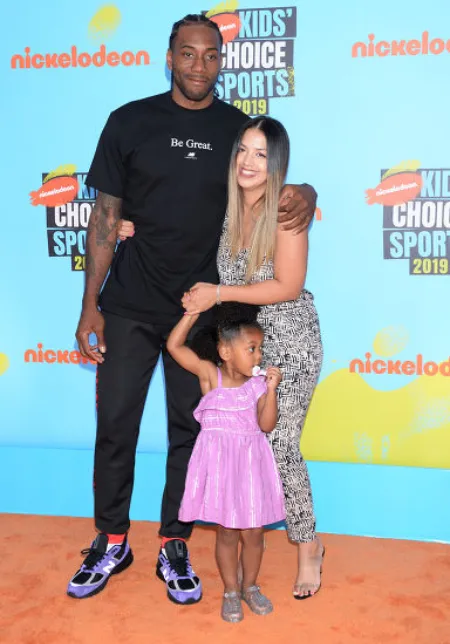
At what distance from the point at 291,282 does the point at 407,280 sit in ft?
3.56

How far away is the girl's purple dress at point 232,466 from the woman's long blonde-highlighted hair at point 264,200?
44 centimetres

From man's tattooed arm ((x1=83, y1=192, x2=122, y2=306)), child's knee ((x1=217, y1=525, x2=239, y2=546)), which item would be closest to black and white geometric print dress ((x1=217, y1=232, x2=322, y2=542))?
child's knee ((x1=217, y1=525, x2=239, y2=546))

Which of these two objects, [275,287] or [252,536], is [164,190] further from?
[252,536]

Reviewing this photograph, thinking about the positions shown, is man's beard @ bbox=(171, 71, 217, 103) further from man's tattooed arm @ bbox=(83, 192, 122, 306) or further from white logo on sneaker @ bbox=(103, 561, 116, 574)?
white logo on sneaker @ bbox=(103, 561, 116, 574)

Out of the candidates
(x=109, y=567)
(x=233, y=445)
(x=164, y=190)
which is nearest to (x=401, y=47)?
(x=164, y=190)

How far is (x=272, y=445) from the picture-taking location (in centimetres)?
279

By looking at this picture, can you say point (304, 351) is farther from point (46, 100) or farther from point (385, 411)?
point (46, 100)

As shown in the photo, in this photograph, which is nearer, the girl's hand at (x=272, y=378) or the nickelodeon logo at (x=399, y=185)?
the girl's hand at (x=272, y=378)

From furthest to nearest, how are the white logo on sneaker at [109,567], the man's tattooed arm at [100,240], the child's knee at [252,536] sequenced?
the white logo on sneaker at [109,567] < the man's tattooed arm at [100,240] < the child's knee at [252,536]

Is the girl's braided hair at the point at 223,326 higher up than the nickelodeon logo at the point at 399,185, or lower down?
lower down

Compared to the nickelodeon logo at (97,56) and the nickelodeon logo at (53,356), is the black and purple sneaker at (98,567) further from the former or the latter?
the nickelodeon logo at (97,56)

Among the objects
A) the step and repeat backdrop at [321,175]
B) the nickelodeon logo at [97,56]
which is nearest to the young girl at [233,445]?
the step and repeat backdrop at [321,175]

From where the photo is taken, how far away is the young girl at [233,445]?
103 inches

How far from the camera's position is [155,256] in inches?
112
